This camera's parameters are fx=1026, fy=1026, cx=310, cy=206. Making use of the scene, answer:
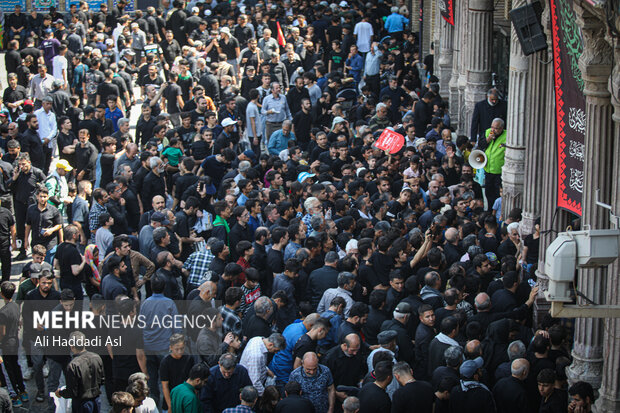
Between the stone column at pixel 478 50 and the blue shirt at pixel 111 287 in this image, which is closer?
the blue shirt at pixel 111 287

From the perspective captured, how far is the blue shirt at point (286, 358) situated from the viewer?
33.7 feet

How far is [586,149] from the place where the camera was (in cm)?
998

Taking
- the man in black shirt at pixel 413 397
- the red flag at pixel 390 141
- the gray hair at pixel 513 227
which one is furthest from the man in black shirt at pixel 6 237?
the man in black shirt at pixel 413 397

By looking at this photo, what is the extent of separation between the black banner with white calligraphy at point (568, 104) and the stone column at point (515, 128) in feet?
8.68

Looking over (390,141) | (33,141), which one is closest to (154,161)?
(390,141)

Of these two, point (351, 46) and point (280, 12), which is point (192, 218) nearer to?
point (351, 46)

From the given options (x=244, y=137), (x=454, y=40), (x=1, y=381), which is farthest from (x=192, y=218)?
(x=454, y=40)

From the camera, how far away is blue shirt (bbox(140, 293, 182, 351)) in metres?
11.1

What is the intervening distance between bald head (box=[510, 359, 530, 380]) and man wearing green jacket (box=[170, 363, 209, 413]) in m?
2.84

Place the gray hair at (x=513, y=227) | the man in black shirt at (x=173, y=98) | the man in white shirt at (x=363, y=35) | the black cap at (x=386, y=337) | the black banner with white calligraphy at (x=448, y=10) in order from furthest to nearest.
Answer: the man in white shirt at (x=363, y=35) → the man in black shirt at (x=173, y=98) → the black banner with white calligraphy at (x=448, y=10) → the gray hair at (x=513, y=227) → the black cap at (x=386, y=337)

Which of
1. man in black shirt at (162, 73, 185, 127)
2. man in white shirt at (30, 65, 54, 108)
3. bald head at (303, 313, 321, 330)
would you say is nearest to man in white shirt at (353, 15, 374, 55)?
man in black shirt at (162, 73, 185, 127)

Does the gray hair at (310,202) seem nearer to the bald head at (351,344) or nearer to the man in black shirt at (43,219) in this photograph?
the man in black shirt at (43,219)

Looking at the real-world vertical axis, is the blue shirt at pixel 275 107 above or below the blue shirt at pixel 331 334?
above

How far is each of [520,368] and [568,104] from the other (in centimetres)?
294
